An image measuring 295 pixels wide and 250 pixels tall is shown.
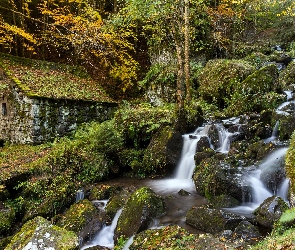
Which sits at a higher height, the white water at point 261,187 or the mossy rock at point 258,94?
the mossy rock at point 258,94

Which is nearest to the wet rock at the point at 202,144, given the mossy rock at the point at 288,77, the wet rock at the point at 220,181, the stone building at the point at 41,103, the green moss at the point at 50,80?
the wet rock at the point at 220,181

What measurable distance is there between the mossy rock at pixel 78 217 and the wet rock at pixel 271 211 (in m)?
4.22

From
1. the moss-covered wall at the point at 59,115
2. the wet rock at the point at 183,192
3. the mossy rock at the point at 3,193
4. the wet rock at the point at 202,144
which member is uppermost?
the moss-covered wall at the point at 59,115

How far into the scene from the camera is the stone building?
13062 millimetres

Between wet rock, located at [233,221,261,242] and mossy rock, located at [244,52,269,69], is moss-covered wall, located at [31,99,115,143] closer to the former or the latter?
mossy rock, located at [244,52,269,69]

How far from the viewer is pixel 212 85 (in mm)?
15219

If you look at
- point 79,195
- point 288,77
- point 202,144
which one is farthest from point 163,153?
point 288,77

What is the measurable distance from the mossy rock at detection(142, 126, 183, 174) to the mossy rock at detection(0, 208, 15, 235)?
471 cm

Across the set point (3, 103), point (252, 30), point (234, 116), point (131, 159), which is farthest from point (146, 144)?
point (252, 30)

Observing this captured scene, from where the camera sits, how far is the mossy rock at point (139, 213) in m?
6.69

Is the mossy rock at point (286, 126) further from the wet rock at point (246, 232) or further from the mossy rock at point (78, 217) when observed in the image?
the mossy rock at point (78, 217)

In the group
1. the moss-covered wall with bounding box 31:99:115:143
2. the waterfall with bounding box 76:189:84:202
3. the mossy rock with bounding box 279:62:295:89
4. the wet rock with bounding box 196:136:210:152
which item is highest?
the mossy rock with bounding box 279:62:295:89

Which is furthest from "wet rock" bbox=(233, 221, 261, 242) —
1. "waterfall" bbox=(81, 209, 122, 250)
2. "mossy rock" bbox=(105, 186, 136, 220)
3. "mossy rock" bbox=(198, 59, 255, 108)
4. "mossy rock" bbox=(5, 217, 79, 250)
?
"mossy rock" bbox=(198, 59, 255, 108)

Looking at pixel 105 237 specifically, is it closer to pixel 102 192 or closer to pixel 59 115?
pixel 102 192
